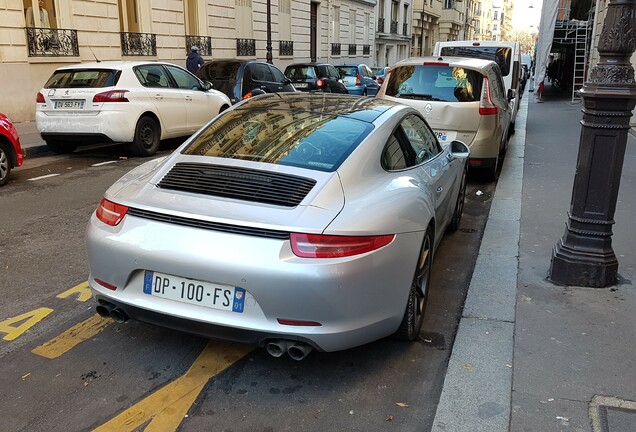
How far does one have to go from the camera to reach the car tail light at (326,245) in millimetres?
2746

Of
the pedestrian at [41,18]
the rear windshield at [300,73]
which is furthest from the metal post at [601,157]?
the rear windshield at [300,73]

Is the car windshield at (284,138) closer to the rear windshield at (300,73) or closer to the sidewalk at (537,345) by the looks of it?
the sidewalk at (537,345)

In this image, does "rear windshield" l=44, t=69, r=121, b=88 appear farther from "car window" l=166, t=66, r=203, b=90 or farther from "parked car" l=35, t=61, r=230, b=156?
"car window" l=166, t=66, r=203, b=90

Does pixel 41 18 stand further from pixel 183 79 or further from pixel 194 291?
pixel 194 291

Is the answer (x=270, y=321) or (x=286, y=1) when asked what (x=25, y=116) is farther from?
(x=286, y=1)

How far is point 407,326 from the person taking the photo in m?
3.43

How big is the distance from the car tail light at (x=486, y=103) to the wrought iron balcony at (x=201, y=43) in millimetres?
14628

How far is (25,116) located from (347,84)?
10.9m

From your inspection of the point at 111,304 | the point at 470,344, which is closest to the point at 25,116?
the point at 111,304

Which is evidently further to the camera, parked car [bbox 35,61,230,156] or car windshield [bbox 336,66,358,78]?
car windshield [bbox 336,66,358,78]

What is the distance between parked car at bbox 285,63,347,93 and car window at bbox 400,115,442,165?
13.7 m

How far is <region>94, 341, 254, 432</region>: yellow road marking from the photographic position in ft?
9.06

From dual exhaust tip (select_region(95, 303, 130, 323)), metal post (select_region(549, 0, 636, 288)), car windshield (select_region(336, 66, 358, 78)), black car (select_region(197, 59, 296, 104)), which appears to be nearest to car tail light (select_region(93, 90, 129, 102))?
black car (select_region(197, 59, 296, 104))

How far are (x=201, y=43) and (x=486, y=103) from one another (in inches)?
602
